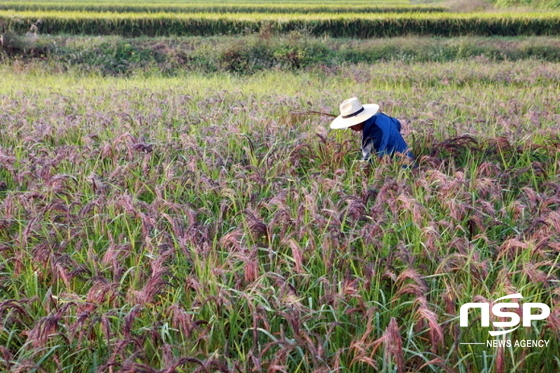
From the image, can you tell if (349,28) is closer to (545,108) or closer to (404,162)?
(545,108)

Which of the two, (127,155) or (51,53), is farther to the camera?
(51,53)

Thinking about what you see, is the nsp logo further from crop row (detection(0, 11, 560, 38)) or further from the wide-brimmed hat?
crop row (detection(0, 11, 560, 38))

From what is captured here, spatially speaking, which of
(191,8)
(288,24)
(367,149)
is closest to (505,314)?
(367,149)

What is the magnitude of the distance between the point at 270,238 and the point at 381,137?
1960mm

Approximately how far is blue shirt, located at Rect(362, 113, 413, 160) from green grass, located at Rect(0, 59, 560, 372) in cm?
24

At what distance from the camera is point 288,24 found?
73.2 feet

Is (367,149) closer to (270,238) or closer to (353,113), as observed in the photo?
(353,113)

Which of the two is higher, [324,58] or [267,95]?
[267,95]

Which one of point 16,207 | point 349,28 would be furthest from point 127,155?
point 349,28

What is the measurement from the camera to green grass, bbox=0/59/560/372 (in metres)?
2.28

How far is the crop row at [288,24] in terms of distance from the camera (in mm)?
22288

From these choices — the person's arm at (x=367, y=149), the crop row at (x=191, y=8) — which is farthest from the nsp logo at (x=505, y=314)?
the crop row at (x=191, y=8)

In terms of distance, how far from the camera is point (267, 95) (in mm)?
8117

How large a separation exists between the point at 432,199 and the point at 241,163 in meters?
1.61
